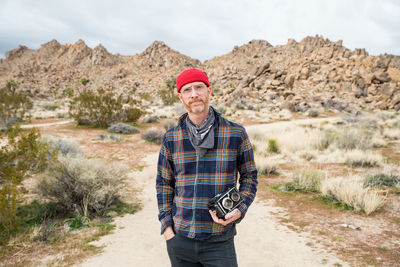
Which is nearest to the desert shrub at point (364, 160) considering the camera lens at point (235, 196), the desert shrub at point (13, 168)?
the camera lens at point (235, 196)

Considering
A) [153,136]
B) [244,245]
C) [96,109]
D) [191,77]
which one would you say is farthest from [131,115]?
[191,77]

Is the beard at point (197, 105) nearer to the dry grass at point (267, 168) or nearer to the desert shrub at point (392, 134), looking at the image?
the dry grass at point (267, 168)

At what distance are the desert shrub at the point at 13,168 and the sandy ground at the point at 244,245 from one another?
1473 millimetres

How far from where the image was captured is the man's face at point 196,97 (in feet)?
5.87

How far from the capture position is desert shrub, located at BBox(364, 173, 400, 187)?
6404mm

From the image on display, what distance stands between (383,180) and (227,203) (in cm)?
684

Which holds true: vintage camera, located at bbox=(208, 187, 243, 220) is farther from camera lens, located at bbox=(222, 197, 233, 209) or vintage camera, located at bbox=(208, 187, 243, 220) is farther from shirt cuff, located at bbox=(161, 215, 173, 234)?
shirt cuff, located at bbox=(161, 215, 173, 234)

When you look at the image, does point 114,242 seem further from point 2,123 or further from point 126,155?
point 2,123

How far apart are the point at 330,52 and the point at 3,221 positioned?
185ft

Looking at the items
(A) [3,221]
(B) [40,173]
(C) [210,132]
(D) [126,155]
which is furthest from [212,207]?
(D) [126,155]

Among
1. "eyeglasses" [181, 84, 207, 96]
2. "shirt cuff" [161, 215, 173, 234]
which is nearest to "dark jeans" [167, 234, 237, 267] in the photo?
"shirt cuff" [161, 215, 173, 234]

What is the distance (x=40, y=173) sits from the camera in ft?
17.4

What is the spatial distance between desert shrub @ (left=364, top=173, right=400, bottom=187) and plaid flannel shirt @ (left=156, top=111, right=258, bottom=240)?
5.86 m

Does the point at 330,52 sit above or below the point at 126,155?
above
